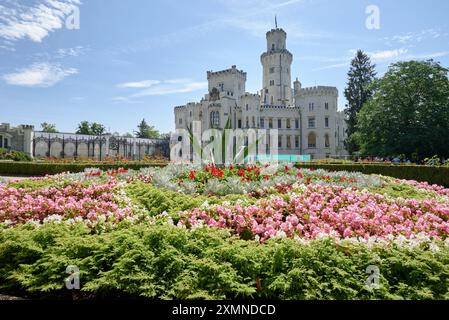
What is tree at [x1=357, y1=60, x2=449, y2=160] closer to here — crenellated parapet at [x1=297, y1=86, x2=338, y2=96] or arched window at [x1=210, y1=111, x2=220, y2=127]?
crenellated parapet at [x1=297, y1=86, x2=338, y2=96]

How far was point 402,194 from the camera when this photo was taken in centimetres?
800

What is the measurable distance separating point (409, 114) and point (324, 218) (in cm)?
3126

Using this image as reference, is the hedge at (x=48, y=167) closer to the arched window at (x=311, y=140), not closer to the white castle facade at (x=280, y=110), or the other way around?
the white castle facade at (x=280, y=110)

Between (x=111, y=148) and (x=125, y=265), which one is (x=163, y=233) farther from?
(x=111, y=148)

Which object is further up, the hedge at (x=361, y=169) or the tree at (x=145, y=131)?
the tree at (x=145, y=131)

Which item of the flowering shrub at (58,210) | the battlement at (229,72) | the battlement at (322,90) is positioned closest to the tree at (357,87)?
the battlement at (322,90)

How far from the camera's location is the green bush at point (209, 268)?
3096 mm

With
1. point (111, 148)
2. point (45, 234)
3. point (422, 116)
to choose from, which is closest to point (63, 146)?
point (111, 148)

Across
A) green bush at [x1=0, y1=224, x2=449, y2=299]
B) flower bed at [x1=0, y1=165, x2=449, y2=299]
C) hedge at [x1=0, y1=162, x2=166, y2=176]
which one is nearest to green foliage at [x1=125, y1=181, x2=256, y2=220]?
flower bed at [x1=0, y1=165, x2=449, y2=299]

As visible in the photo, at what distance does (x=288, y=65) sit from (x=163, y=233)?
200 ft

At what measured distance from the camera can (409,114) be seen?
3141cm

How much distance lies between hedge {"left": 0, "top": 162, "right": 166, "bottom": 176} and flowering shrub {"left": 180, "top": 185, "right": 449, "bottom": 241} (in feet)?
62.4

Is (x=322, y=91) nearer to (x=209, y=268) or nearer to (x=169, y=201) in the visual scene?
(x=169, y=201)

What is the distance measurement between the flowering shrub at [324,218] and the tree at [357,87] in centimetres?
4287
